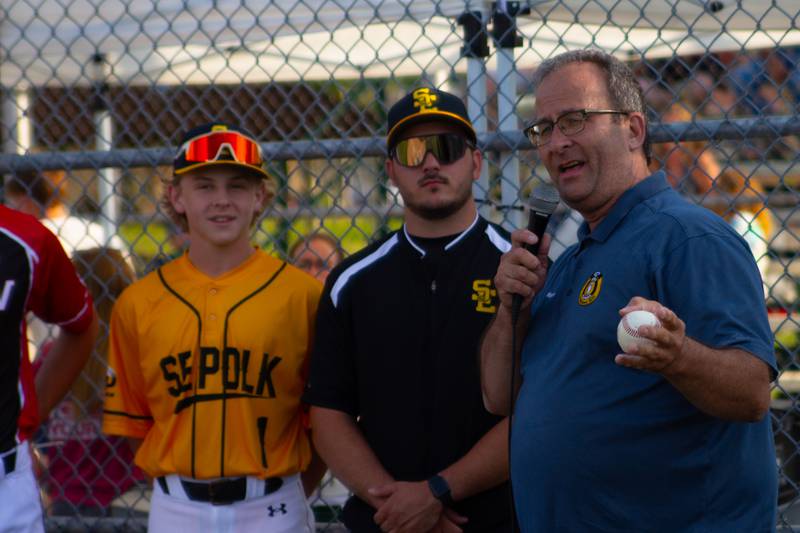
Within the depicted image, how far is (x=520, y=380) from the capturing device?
2.63 m

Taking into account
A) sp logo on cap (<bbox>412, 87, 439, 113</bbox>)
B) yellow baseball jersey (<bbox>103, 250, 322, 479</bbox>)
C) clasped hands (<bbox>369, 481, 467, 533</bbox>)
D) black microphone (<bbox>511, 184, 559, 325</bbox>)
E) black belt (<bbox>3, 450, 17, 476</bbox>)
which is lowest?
clasped hands (<bbox>369, 481, 467, 533</bbox>)

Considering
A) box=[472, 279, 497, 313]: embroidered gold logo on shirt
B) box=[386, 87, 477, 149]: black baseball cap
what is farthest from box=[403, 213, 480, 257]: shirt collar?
box=[386, 87, 477, 149]: black baseball cap

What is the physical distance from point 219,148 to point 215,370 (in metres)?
0.73

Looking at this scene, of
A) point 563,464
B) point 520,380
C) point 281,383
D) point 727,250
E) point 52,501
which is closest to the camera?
point 727,250

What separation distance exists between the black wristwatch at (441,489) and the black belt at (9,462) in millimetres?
1335

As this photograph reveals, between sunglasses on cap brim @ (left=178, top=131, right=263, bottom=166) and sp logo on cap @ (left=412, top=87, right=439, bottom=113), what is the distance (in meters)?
0.59

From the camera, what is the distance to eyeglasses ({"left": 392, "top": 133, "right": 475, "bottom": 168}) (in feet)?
10.4

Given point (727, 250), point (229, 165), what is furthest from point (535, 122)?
point (229, 165)

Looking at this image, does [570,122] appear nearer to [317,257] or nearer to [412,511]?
[412,511]

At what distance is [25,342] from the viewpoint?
346 cm

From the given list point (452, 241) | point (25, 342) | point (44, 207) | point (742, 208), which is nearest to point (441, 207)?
point (452, 241)

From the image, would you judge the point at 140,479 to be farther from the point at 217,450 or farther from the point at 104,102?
the point at 104,102

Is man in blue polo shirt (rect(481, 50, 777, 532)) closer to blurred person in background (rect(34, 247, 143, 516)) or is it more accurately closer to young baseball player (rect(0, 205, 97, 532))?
young baseball player (rect(0, 205, 97, 532))

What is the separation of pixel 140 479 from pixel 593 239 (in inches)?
106
